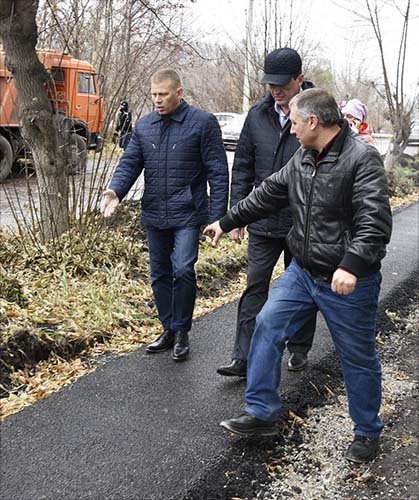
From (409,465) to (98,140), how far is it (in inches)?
185

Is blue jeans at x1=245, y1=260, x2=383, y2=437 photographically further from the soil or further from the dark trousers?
the dark trousers

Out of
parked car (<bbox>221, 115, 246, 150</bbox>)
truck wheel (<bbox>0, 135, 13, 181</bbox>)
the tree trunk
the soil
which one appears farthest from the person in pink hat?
parked car (<bbox>221, 115, 246, 150</bbox>)

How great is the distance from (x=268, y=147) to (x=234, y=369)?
148 cm

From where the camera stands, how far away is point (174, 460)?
318 centimetres

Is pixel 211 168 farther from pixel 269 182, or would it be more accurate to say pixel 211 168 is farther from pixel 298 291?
pixel 298 291

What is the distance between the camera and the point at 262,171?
405cm

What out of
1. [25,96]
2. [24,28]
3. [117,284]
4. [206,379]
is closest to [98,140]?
[25,96]

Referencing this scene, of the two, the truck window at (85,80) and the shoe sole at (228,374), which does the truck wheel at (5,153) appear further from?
the shoe sole at (228,374)

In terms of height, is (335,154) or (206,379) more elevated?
(335,154)

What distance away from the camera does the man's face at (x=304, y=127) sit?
305 centimetres

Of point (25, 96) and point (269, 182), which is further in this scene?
point (25, 96)

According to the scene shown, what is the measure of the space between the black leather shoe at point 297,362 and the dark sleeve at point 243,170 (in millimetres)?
1204

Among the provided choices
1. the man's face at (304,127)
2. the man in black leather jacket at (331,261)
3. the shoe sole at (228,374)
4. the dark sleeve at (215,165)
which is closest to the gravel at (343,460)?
the man in black leather jacket at (331,261)

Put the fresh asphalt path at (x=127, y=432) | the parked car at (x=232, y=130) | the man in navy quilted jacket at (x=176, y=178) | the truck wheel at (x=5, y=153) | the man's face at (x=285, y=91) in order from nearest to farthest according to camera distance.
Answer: the fresh asphalt path at (x=127, y=432) < the man's face at (x=285, y=91) < the man in navy quilted jacket at (x=176, y=178) < the truck wheel at (x=5, y=153) < the parked car at (x=232, y=130)
